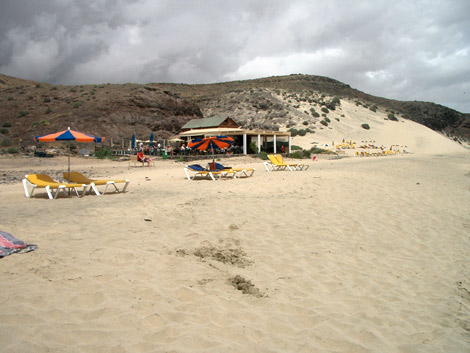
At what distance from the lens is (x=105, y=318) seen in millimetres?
2662

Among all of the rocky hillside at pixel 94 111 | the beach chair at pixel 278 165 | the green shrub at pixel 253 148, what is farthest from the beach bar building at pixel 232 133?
the beach chair at pixel 278 165

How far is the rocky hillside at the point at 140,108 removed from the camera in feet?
119

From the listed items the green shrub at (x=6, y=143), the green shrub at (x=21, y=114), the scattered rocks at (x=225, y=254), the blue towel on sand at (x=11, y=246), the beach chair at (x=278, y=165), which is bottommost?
the scattered rocks at (x=225, y=254)

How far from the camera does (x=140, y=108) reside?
43219 millimetres

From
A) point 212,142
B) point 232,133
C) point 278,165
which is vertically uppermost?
point 232,133

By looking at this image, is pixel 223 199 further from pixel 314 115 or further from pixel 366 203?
pixel 314 115

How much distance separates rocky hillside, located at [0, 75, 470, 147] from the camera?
3631 centimetres

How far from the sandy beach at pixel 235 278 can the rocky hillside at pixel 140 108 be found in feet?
98.7

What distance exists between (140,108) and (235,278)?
139ft

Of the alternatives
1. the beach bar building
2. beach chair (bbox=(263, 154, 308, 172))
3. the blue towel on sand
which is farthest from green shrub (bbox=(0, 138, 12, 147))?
the blue towel on sand

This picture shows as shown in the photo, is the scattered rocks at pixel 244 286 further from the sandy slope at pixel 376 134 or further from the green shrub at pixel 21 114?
the green shrub at pixel 21 114

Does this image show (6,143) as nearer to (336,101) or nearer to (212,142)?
(212,142)

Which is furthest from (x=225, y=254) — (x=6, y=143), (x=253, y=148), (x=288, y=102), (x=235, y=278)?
(x=288, y=102)

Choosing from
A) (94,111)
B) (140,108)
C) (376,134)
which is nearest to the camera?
(94,111)
